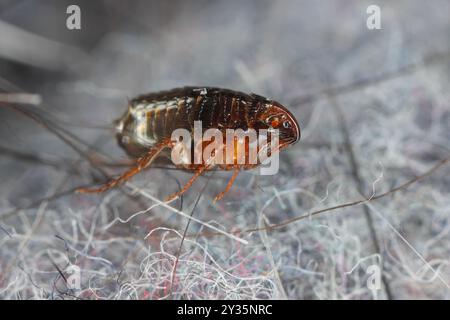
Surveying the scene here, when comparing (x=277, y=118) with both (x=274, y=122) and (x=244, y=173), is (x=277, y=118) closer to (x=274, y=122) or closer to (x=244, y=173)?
(x=274, y=122)

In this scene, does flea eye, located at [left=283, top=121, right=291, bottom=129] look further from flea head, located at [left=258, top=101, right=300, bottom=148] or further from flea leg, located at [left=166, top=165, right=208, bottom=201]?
flea leg, located at [left=166, top=165, right=208, bottom=201]

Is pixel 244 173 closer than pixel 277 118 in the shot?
No

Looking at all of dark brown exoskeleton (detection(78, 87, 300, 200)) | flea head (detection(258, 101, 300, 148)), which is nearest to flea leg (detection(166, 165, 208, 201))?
Result: dark brown exoskeleton (detection(78, 87, 300, 200))

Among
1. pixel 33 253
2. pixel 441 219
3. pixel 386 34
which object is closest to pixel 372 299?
pixel 441 219

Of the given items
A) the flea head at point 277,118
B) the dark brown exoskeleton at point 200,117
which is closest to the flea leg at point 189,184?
the dark brown exoskeleton at point 200,117

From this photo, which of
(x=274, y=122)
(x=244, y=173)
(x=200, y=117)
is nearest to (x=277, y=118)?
(x=274, y=122)
